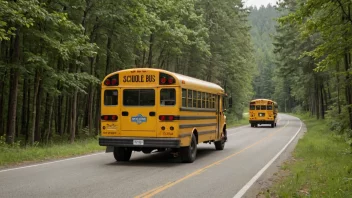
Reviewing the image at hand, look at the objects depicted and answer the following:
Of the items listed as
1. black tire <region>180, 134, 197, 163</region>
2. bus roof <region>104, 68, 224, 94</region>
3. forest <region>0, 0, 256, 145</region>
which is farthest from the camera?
forest <region>0, 0, 256, 145</region>

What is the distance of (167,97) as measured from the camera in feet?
40.4

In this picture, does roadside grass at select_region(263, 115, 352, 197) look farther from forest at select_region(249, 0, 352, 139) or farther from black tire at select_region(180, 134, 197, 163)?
forest at select_region(249, 0, 352, 139)

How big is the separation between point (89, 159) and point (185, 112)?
3800 mm

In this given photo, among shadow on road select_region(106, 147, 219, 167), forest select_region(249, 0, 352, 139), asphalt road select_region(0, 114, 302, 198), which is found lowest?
asphalt road select_region(0, 114, 302, 198)

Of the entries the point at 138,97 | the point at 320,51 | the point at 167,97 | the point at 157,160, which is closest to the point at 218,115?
A: the point at 157,160

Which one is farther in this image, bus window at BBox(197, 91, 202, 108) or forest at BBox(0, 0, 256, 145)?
forest at BBox(0, 0, 256, 145)

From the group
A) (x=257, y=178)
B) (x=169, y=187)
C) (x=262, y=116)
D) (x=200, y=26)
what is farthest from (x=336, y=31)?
(x=262, y=116)

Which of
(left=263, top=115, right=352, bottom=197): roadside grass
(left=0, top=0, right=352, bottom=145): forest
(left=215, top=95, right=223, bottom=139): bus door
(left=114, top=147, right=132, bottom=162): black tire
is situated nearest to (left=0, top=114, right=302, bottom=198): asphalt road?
(left=114, top=147, right=132, bottom=162): black tire

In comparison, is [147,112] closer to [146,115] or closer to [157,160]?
[146,115]

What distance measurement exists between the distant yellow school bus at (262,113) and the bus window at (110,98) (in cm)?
2978

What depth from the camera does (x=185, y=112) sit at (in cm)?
1280

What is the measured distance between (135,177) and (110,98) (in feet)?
12.3

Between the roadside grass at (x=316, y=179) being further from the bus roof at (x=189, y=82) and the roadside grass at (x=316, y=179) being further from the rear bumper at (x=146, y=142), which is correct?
the bus roof at (x=189, y=82)

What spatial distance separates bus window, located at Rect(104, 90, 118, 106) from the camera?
12.8 metres
